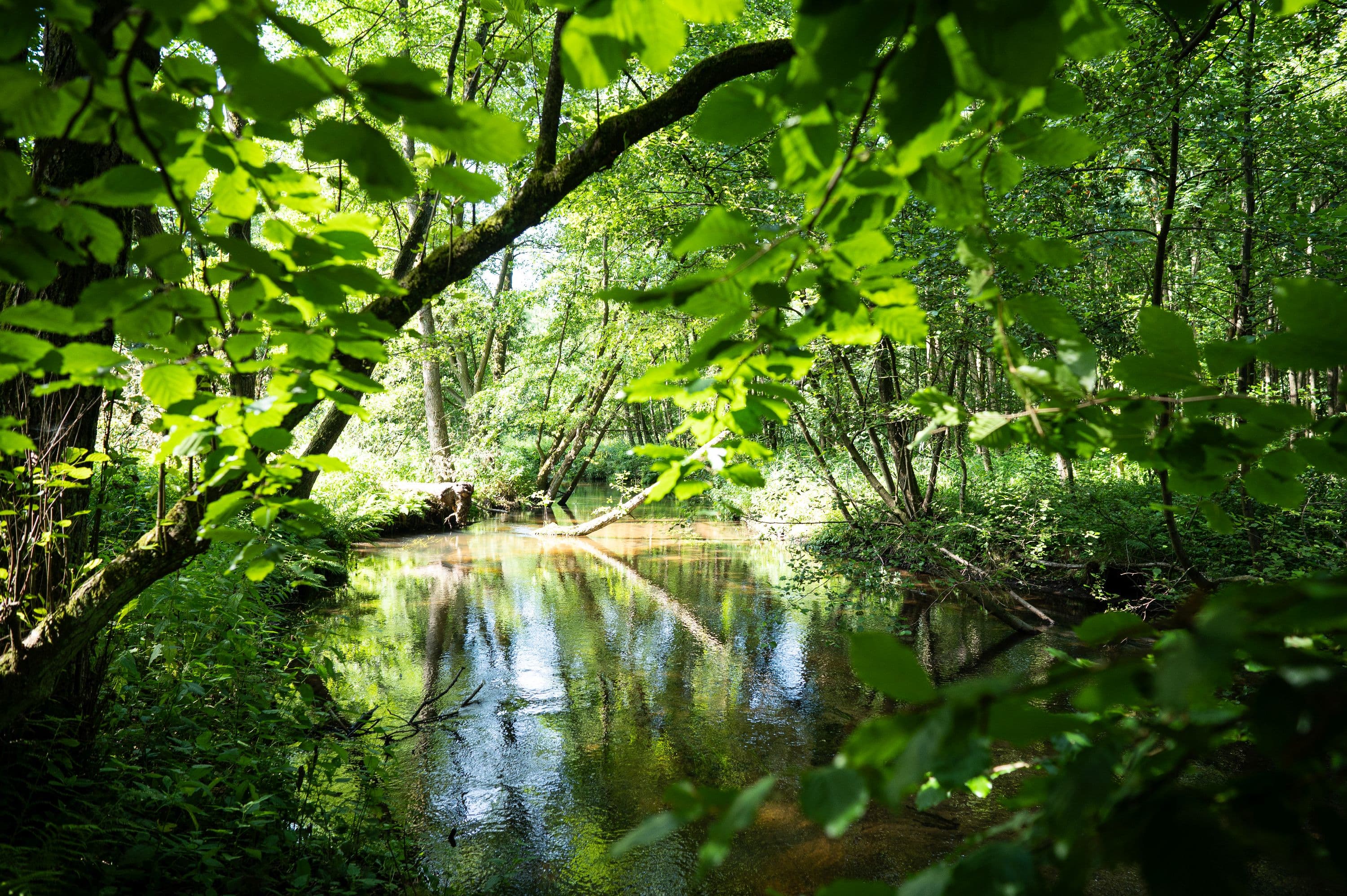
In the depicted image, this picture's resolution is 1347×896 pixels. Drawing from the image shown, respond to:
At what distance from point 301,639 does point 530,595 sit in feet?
11.5

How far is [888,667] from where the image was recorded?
575mm

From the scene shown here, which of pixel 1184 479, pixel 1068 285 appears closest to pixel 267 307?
pixel 1184 479

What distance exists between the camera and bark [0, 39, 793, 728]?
2.18m

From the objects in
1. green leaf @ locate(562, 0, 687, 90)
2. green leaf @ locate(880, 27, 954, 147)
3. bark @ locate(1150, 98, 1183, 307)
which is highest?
bark @ locate(1150, 98, 1183, 307)

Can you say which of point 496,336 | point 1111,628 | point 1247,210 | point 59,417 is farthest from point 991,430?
point 496,336

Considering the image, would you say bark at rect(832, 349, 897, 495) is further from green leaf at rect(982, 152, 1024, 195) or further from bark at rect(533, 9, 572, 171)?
green leaf at rect(982, 152, 1024, 195)

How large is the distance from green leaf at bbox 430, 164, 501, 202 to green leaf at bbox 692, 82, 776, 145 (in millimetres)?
270

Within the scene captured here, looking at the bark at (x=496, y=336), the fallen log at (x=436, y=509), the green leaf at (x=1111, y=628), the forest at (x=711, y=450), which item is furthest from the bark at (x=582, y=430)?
the green leaf at (x=1111, y=628)

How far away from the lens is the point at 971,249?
96 centimetres

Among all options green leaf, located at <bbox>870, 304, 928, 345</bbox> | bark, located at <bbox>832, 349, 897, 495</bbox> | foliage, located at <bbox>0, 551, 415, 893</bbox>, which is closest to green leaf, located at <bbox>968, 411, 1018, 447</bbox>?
green leaf, located at <bbox>870, 304, 928, 345</bbox>

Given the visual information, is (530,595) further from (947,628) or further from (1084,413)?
(1084,413)

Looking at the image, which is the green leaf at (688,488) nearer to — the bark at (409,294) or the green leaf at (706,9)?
the green leaf at (706,9)

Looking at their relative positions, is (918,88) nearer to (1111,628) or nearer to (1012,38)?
(1012,38)

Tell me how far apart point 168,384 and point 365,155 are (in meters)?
0.66
